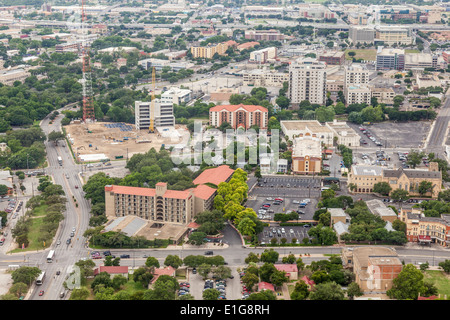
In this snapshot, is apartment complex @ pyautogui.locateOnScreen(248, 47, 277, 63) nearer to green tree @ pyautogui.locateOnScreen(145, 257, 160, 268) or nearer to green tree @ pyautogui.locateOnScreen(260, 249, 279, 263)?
green tree @ pyautogui.locateOnScreen(260, 249, 279, 263)

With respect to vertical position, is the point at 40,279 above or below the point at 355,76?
below

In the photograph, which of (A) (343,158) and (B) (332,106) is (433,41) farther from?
(A) (343,158)

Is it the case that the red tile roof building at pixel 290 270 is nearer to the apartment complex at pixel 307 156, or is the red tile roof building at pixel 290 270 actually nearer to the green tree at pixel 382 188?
the green tree at pixel 382 188

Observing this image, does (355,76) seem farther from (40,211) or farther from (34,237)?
(34,237)

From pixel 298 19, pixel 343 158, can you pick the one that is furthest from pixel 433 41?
pixel 343 158

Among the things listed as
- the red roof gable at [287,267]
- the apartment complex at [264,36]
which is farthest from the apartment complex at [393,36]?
the red roof gable at [287,267]

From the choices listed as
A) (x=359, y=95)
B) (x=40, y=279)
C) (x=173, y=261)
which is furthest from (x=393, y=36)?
(x=40, y=279)
